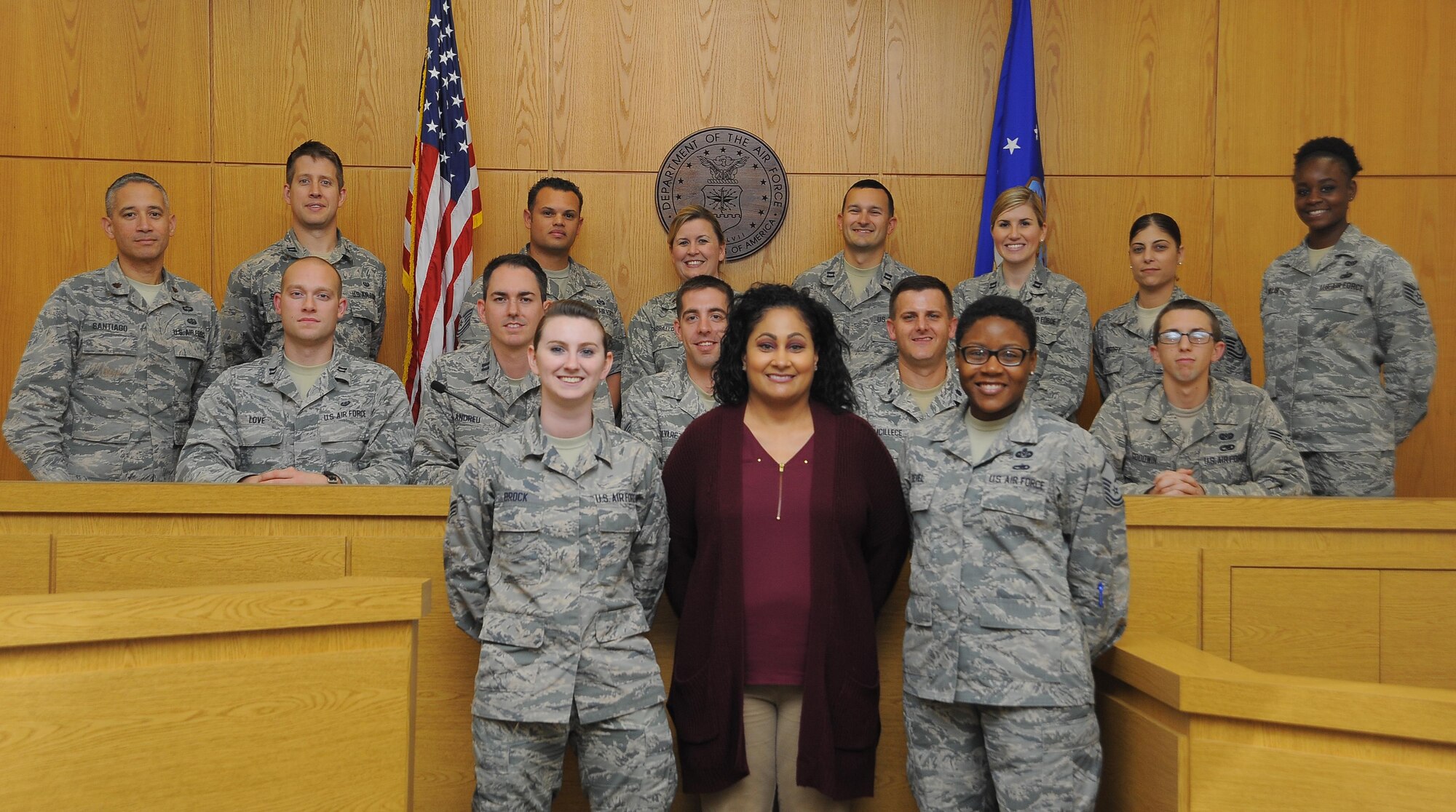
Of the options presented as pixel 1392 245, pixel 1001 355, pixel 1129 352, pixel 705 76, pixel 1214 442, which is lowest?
pixel 1214 442

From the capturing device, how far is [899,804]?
281cm

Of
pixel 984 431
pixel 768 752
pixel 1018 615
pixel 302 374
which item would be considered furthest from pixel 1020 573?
pixel 302 374

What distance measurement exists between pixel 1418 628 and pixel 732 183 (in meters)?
3.68

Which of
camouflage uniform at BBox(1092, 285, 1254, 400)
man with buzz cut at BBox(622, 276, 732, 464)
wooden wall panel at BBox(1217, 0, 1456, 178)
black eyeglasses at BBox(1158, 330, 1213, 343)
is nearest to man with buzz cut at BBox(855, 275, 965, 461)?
man with buzz cut at BBox(622, 276, 732, 464)

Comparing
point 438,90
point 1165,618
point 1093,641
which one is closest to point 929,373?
point 1165,618

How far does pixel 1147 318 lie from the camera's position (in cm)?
455

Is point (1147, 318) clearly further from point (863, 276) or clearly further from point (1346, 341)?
point (863, 276)

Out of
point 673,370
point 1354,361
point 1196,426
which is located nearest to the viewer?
point 1196,426

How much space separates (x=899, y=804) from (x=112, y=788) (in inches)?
68.0

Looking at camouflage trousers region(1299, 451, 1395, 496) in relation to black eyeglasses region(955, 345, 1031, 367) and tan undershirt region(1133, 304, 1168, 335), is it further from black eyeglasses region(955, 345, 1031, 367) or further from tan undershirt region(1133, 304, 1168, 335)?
black eyeglasses region(955, 345, 1031, 367)

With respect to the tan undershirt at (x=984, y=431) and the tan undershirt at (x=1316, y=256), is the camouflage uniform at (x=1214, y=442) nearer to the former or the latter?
the tan undershirt at (x=1316, y=256)

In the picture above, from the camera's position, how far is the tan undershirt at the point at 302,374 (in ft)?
11.5

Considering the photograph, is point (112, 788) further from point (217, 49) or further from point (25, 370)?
point (217, 49)

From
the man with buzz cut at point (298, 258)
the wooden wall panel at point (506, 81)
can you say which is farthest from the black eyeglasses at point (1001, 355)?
the wooden wall panel at point (506, 81)
